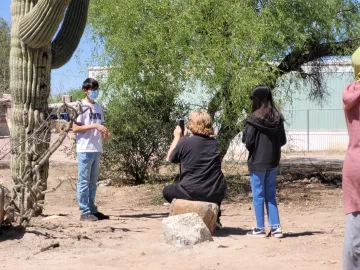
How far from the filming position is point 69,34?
29.6 feet

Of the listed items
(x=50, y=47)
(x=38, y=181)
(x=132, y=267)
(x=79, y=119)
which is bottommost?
(x=132, y=267)

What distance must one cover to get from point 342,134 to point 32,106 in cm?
2304

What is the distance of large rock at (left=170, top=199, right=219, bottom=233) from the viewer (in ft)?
23.5

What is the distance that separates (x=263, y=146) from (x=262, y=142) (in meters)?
0.04

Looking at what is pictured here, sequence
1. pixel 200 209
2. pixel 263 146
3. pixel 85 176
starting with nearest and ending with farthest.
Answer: pixel 200 209
pixel 263 146
pixel 85 176

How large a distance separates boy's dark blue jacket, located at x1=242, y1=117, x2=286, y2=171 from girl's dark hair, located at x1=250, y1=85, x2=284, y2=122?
0.05 metres

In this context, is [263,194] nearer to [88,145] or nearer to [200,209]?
[200,209]

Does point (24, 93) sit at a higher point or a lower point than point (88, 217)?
higher

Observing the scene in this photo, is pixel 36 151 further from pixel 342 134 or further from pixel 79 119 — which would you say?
pixel 342 134

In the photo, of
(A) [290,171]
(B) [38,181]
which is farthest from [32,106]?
(A) [290,171]

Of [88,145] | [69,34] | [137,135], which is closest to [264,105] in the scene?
[88,145]

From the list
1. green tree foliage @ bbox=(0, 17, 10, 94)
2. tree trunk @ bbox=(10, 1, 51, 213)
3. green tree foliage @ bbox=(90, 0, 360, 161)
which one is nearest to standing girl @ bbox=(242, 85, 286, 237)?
tree trunk @ bbox=(10, 1, 51, 213)

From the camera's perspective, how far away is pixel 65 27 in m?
9.06

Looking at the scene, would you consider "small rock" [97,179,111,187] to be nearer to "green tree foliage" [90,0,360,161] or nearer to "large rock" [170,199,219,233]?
"green tree foliage" [90,0,360,161]
